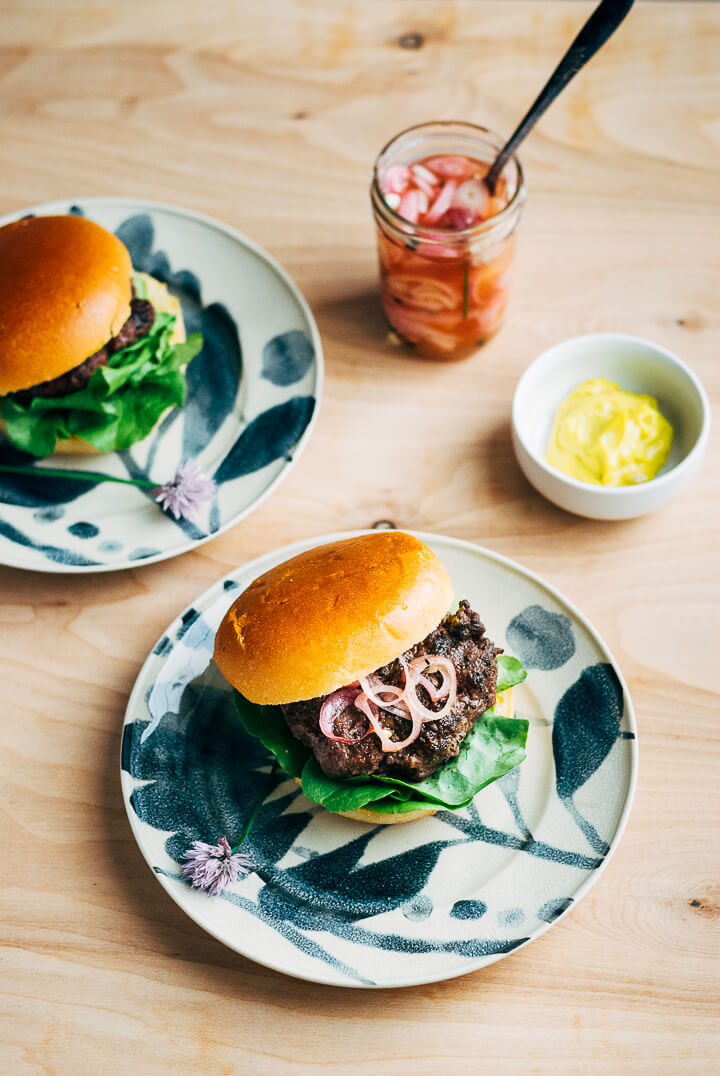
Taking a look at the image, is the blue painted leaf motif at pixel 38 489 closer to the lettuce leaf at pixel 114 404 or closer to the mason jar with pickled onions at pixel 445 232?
the lettuce leaf at pixel 114 404

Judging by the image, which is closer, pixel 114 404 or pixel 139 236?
pixel 114 404

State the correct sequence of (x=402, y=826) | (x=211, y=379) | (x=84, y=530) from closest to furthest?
(x=402, y=826) → (x=84, y=530) → (x=211, y=379)

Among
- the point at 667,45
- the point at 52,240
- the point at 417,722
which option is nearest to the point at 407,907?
the point at 417,722

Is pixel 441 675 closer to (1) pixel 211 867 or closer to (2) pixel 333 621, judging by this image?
(2) pixel 333 621

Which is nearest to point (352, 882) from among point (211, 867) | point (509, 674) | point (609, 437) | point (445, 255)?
point (211, 867)

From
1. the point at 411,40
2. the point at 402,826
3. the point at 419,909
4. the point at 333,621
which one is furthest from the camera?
the point at 411,40

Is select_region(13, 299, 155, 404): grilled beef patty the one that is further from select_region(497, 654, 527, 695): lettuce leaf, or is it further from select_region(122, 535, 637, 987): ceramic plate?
select_region(497, 654, 527, 695): lettuce leaf

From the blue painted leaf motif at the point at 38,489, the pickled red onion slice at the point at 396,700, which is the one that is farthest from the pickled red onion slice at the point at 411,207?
the pickled red onion slice at the point at 396,700
